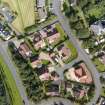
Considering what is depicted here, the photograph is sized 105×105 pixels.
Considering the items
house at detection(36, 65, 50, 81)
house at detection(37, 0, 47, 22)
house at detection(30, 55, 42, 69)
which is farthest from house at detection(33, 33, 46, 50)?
house at detection(36, 65, 50, 81)

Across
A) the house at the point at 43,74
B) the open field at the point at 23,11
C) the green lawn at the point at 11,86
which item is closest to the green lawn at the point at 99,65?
the house at the point at 43,74

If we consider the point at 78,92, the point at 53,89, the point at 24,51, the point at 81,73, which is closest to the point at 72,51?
the point at 81,73

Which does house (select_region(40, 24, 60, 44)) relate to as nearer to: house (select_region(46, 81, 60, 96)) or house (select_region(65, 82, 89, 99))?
house (select_region(46, 81, 60, 96))

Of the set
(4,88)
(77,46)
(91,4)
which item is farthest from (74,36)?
(4,88)

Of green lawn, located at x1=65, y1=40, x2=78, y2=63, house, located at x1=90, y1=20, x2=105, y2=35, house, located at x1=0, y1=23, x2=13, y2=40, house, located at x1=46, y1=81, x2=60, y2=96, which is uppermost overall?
house, located at x1=0, y1=23, x2=13, y2=40

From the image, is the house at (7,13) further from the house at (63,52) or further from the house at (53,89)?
the house at (53,89)
